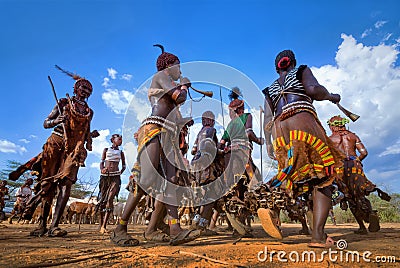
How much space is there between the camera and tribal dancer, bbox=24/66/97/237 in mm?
4621

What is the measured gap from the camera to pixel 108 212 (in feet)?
22.1

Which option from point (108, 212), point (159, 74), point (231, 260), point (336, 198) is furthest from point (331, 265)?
point (108, 212)

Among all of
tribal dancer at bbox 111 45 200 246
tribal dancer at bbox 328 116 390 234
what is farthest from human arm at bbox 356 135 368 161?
tribal dancer at bbox 111 45 200 246

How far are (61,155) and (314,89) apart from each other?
13.1 ft

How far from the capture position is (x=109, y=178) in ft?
23.5

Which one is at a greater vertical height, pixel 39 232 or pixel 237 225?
pixel 237 225

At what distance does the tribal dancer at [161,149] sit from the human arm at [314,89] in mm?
1427

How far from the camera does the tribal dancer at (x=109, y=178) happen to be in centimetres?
689

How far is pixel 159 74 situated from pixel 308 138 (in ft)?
6.47

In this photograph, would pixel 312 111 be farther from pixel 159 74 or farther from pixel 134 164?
pixel 134 164

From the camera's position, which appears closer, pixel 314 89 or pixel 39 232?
pixel 314 89

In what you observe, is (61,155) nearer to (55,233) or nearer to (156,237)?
(55,233)

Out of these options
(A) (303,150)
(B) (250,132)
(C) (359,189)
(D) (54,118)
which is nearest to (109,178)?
(D) (54,118)

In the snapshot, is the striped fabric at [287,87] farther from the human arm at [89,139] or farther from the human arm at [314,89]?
the human arm at [89,139]
